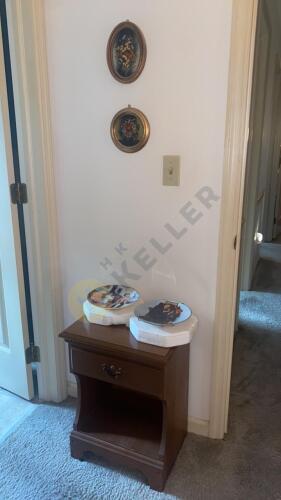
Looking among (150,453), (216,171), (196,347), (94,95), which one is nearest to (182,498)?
(150,453)

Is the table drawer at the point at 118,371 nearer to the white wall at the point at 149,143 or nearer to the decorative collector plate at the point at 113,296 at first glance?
the decorative collector plate at the point at 113,296

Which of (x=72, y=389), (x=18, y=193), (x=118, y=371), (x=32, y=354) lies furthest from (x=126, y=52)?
(x=72, y=389)

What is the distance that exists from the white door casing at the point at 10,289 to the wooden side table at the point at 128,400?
0.44 meters

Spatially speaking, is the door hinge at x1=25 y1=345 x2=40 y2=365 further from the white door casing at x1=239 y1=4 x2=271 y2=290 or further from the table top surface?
the white door casing at x1=239 y1=4 x2=271 y2=290

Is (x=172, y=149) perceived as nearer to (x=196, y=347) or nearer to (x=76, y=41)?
(x=76, y=41)

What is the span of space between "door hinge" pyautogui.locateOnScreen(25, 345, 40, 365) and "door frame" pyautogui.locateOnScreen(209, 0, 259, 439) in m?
0.88

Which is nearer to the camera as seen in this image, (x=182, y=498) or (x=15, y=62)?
(x=182, y=498)

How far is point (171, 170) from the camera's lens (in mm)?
1507

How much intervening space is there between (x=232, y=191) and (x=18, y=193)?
93cm

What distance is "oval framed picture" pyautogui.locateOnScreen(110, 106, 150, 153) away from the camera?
1.50m

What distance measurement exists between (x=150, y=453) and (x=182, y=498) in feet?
0.64

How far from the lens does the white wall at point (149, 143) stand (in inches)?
54.4

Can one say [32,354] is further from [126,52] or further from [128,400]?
[126,52]

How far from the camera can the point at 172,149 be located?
4.88 ft
